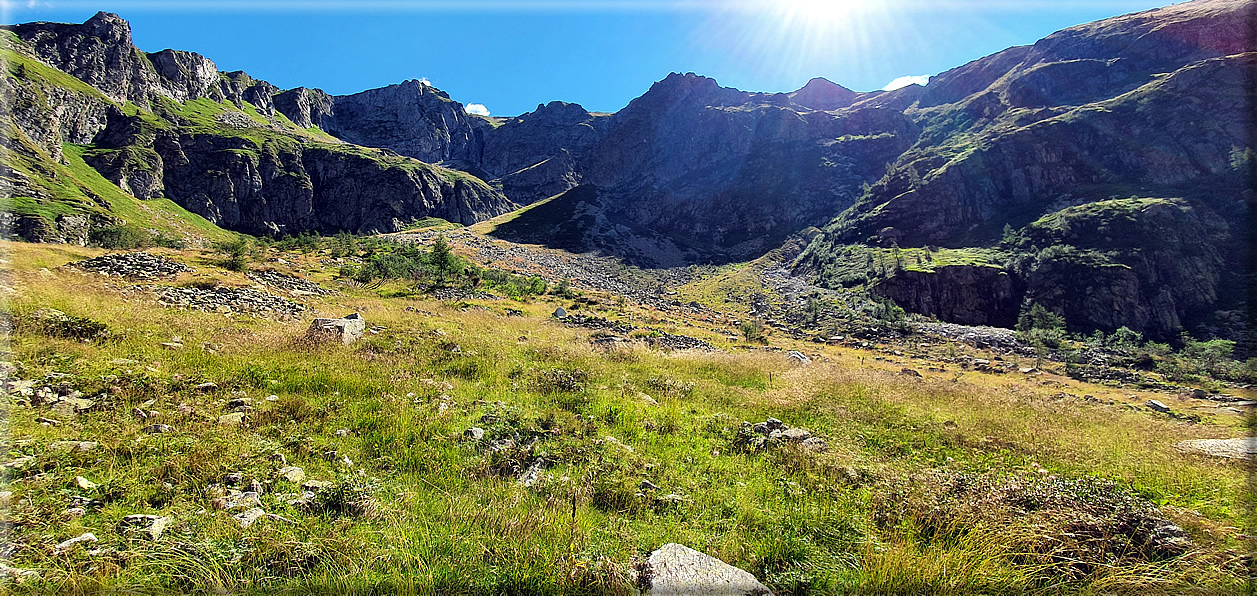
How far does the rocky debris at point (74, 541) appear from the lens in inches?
123

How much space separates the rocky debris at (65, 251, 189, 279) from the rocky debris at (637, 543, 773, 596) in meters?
24.1

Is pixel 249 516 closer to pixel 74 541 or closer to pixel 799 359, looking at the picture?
pixel 74 541

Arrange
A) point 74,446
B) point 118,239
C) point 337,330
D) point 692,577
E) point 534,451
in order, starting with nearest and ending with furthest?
point 692,577, point 74,446, point 534,451, point 337,330, point 118,239

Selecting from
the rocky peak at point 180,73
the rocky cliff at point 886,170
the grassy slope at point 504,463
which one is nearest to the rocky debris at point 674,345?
the grassy slope at point 504,463

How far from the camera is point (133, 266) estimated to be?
18688 millimetres

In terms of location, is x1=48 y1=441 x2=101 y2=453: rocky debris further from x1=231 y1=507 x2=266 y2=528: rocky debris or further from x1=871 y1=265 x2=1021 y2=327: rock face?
x1=871 y1=265 x2=1021 y2=327: rock face

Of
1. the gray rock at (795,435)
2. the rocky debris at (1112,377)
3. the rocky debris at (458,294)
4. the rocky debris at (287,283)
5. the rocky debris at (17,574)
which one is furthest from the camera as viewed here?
the rocky debris at (1112,377)

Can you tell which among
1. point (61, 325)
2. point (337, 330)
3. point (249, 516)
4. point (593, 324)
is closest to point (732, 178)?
point (593, 324)

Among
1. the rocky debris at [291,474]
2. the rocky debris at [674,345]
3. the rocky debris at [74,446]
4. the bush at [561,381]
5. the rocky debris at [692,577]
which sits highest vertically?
the rocky debris at [74,446]

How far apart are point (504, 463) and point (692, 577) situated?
307 centimetres

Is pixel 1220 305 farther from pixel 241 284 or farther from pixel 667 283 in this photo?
pixel 241 284

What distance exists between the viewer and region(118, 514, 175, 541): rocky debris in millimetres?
3430

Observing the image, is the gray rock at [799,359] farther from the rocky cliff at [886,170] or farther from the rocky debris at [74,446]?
the rocky cliff at [886,170]

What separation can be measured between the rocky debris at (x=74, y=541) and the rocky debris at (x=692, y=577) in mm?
4393
